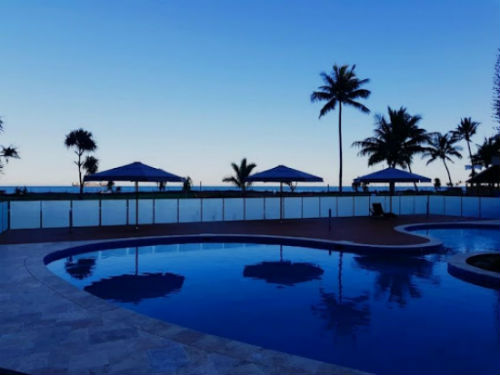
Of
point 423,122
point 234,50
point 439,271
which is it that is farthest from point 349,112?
point 439,271

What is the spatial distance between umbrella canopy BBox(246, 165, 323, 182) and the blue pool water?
5986 millimetres

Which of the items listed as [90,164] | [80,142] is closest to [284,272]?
[80,142]

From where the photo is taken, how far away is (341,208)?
906 inches

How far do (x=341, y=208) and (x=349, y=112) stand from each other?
1256cm

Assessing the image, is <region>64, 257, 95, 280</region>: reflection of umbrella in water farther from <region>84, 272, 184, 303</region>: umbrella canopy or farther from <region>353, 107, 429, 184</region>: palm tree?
<region>353, 107, 429, 184</region>: palm tree

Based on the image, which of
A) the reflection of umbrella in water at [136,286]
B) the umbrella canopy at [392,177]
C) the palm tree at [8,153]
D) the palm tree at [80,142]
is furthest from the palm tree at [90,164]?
the reflection of umbrella in water at [136,286]

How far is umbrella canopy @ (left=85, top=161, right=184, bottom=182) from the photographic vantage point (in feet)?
44.4

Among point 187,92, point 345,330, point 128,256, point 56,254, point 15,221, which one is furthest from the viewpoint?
point 187,92

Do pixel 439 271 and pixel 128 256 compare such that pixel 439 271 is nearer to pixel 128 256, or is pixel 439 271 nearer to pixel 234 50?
pixel 128 256

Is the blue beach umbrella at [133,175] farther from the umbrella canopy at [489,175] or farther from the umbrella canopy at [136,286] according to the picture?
the umbrella canopy at [489,175]

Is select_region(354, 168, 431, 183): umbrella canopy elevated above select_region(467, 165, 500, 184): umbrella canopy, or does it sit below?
below

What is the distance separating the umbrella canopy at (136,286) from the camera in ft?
23.2

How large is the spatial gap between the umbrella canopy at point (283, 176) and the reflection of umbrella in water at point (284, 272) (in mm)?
7262

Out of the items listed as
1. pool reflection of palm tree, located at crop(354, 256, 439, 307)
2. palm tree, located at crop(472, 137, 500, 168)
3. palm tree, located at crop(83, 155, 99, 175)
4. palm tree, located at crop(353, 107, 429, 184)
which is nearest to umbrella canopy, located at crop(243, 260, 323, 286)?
pool reflection of palm tree, located at crop(354, 256, 439, 307)
